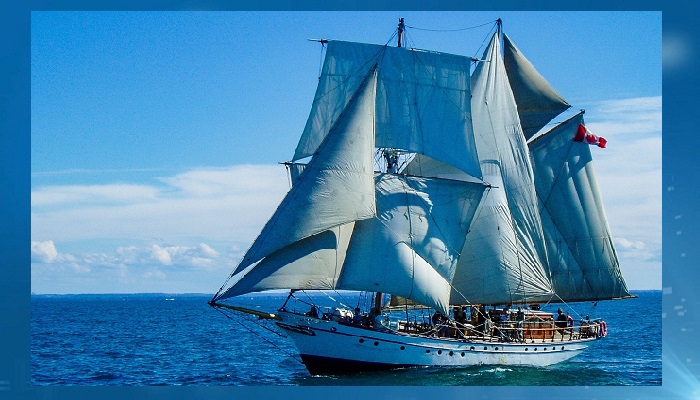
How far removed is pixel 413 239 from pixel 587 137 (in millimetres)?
5872

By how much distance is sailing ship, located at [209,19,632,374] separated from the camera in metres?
23.8

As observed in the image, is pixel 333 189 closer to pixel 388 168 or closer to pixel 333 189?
pixel 333 189

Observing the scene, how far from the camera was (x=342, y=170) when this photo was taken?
77.4ft

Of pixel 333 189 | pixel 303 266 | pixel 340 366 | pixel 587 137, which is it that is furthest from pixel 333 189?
pixel 587 137

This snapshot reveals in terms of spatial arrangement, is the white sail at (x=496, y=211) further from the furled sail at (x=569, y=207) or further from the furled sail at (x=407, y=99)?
the furled sail at (x=569, y=207)

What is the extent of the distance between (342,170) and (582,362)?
30.9ft

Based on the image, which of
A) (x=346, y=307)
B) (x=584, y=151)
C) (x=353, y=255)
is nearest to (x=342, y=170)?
(x=353, y=255)

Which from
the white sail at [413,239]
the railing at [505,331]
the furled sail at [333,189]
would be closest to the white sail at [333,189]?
the furled sail at [333,189]

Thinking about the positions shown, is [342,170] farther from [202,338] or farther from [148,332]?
[148,332]

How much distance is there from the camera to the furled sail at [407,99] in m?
24.8

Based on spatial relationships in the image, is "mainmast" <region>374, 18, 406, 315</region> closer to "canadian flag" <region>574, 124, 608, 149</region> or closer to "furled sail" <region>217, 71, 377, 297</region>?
"furled sail" <region>217, 71, 377, 297</region>

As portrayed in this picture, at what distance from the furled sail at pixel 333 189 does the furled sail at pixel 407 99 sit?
0.85m

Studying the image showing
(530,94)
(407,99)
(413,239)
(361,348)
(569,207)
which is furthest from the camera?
(569,207)

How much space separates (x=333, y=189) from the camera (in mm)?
23469
